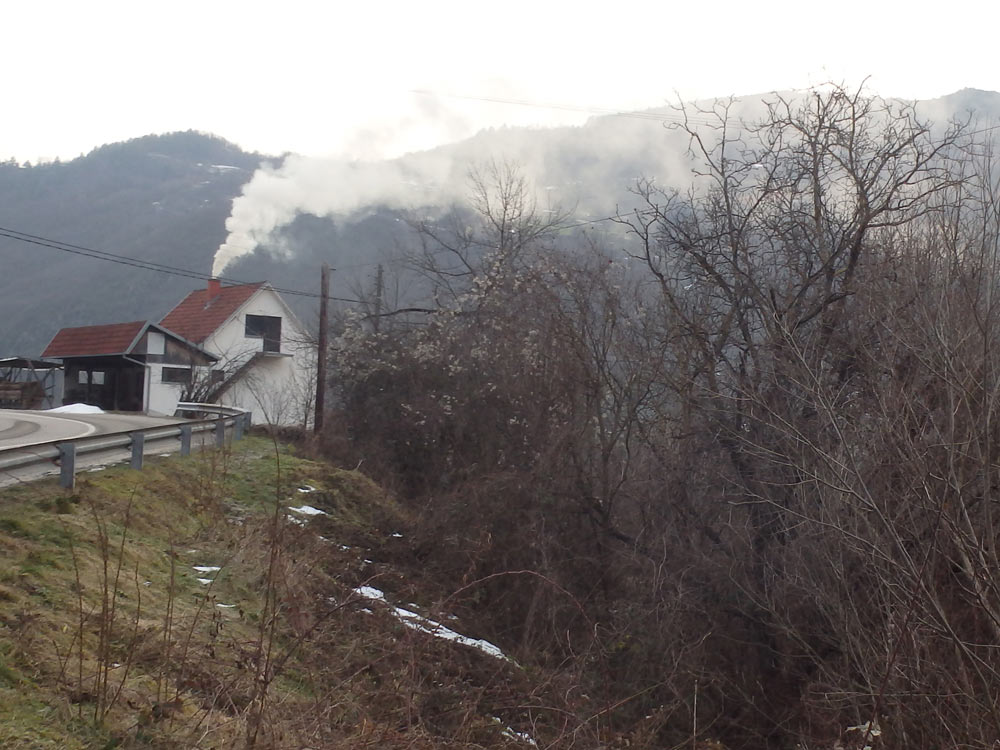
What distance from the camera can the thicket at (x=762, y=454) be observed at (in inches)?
270

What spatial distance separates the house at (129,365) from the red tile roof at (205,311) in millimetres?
4187

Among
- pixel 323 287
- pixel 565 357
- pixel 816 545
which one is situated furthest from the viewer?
pixel 323 287

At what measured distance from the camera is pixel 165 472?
12883mm

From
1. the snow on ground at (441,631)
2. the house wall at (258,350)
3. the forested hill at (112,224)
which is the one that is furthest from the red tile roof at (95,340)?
the forested hill at (112,224)

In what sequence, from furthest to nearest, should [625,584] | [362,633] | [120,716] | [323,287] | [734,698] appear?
[323,287] < [625,584] < [734,698] < [362,633] < [120,716]

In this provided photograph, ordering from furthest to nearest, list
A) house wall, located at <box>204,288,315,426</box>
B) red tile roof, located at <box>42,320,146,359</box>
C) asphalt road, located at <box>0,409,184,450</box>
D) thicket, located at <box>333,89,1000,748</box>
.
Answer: house wall, located at <box>204,288,315,426</box> < red tile roof, located at <box>42,320,146,359</box> < asphalt road, located at <box>0,409,184,450</box> < thicket, located at <box>333,89,1000,748</box>

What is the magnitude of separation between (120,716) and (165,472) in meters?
8.03

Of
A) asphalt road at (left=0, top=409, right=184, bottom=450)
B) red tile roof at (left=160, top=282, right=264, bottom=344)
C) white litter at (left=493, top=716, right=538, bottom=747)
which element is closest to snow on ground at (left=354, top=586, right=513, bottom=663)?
white litter at (left=493, top=716, right=538, bottom=747)

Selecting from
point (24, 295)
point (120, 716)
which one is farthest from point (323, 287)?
point (24, 295)

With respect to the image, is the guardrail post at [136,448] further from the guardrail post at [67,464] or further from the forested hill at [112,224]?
the forested hill at [112,224]

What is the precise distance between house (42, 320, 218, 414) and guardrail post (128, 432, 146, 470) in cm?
2922

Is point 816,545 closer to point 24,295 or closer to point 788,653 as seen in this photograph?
point 788,653

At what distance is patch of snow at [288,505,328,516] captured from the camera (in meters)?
14.8

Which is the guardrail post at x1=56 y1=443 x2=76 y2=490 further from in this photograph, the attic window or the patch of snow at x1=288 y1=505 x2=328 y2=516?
the attic window
